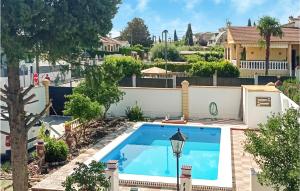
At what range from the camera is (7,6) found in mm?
6695

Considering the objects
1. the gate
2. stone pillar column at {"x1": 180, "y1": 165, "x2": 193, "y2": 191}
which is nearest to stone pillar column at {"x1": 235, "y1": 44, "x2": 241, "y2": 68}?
the gate

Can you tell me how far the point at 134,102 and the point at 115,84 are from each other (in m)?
3.00

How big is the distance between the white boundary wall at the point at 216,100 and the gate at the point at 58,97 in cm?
757

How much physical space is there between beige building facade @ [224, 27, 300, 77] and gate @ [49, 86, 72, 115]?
56.7ft

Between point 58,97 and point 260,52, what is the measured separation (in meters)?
21.2

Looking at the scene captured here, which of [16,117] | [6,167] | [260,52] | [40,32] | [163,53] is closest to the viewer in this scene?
[40,32]

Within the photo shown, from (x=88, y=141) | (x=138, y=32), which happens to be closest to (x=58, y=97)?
(x=88, y=141)

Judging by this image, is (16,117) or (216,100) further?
(216,100)

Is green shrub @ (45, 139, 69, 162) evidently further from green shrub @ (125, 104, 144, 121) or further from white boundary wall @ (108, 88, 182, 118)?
white boundary wall @ (108, 88, 182, 118)

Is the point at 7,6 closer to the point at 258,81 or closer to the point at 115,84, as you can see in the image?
the point at 115,84

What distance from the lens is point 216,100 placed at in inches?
938

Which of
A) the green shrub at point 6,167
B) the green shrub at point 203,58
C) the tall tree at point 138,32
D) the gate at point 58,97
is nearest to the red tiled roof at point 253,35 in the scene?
the green shrub at point 203,58

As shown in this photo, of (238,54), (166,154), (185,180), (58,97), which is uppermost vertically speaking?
(238,54)

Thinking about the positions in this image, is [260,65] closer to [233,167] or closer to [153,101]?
[153,101]
